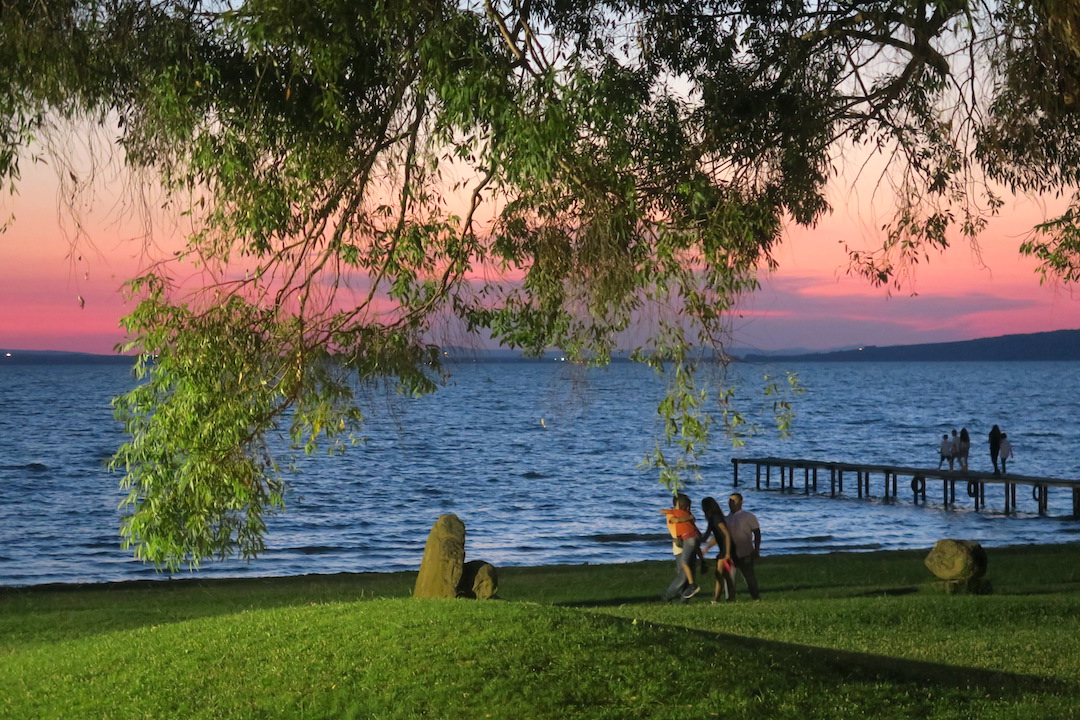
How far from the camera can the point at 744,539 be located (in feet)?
51.9

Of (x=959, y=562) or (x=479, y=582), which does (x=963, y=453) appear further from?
(x=479, y=582)

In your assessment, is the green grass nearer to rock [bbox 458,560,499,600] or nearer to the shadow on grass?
the shadow on grass

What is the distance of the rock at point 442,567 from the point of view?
1512 centimetres

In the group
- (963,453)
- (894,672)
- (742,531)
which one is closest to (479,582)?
(742,531)

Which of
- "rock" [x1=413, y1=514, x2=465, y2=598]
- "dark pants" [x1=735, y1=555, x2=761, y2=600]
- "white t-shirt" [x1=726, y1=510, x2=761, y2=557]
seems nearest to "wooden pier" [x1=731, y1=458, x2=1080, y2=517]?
"dark pants" [x1=735, y1=555, x2=761, y2=600]

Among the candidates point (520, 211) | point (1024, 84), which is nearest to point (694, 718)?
point (520, 211)

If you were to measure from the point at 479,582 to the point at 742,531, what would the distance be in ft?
11.5

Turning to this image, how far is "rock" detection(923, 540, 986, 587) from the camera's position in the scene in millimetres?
16734

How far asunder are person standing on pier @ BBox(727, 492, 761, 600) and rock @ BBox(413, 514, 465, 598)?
140 inches

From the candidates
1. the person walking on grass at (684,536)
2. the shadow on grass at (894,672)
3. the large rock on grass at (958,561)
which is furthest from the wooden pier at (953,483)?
the shadow on grass at (894,672)

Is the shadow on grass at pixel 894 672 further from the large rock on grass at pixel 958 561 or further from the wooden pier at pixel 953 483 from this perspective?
the wooden pier at pixel 953 483

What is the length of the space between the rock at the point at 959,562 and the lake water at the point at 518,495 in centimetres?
466

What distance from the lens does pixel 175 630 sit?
448 inches

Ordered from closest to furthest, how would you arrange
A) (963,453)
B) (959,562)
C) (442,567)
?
(442,567)
(959,562)
(963,453)
